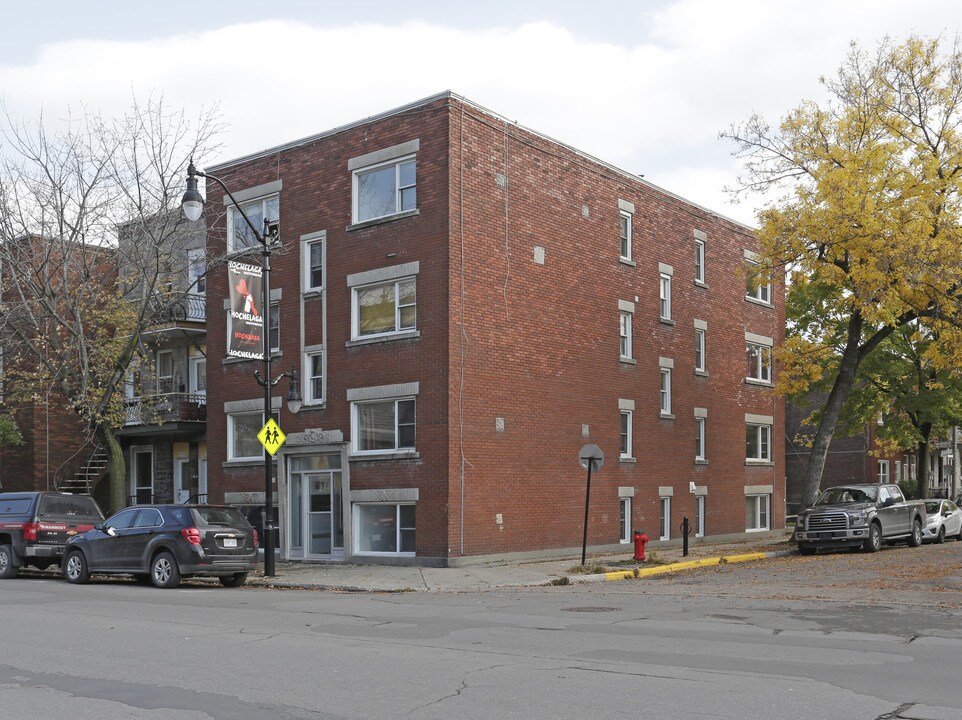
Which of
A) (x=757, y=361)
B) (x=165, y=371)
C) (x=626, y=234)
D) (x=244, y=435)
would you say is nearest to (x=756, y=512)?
(x=757, y=361)

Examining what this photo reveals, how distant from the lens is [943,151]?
28953 mm

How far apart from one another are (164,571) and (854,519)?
16913mm

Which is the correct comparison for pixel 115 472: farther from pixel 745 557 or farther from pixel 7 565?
pixel 745 557

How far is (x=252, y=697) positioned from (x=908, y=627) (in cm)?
858

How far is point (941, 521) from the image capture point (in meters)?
31.6

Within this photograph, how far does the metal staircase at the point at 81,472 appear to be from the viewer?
117 feet

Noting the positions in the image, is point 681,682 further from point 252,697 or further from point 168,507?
point 168,507

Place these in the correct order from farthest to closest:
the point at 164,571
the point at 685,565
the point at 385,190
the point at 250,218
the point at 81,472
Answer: the point at 81,472 < the point at 250,218 < the point at 385,190 < the point at 685,565 < the point at 164,571

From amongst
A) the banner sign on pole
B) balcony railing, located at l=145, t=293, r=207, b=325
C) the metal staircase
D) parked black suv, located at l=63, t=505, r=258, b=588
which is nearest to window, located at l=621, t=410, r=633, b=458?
the banner sign on pole

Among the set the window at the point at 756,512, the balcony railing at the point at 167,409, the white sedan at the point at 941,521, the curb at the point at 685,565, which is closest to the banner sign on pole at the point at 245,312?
the curb at the point at 685,565

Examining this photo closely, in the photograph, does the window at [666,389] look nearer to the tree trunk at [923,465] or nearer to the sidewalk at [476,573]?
the sidewalk at [476,573]

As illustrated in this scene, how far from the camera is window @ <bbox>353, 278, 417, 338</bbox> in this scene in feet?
82.3

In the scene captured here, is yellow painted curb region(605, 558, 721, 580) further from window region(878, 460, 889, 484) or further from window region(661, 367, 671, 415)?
window region(878, 460, 889, 484)

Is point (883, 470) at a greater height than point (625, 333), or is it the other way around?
point (625, 333)
